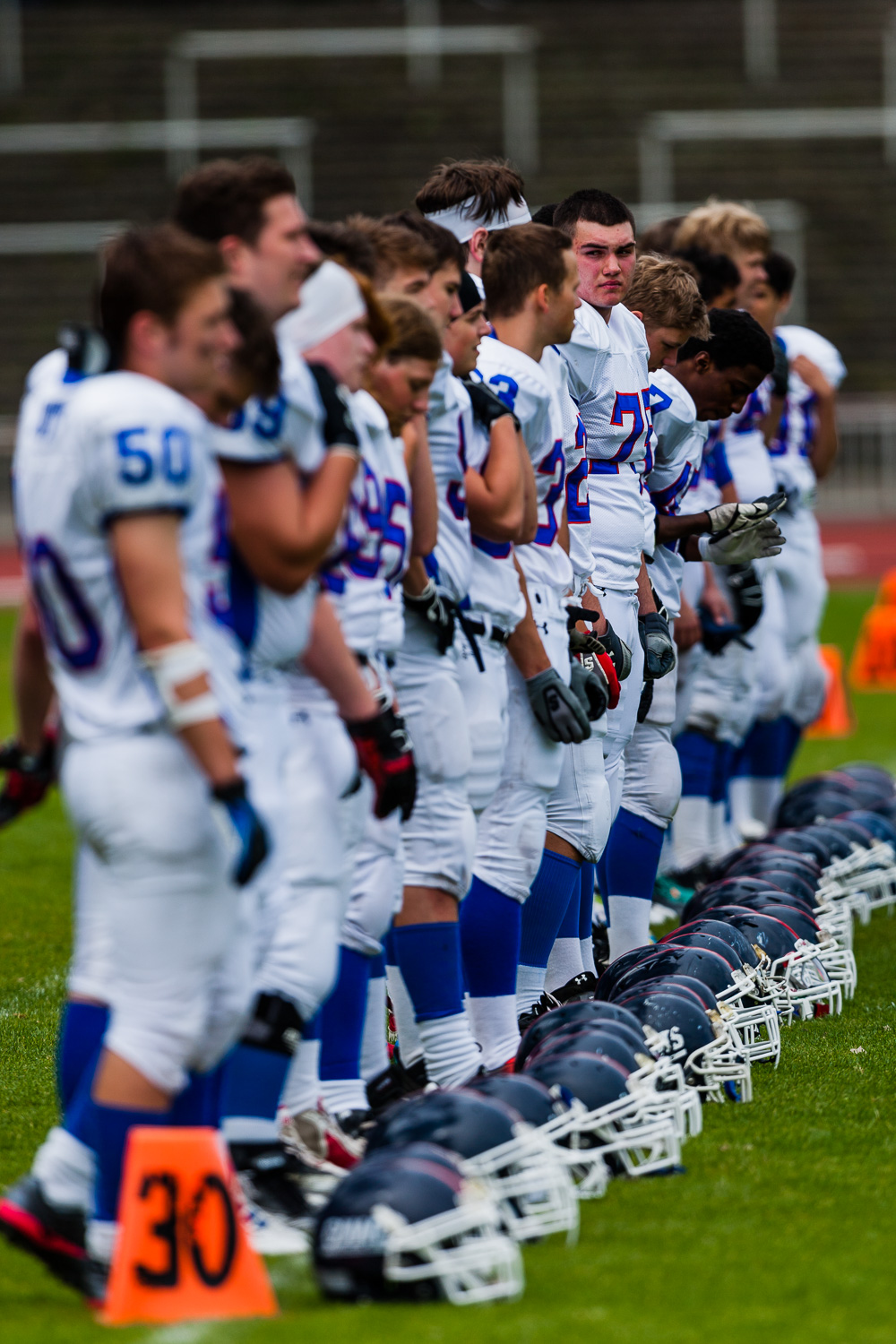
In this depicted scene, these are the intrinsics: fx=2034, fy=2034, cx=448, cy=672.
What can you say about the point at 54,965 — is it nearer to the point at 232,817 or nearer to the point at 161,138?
the point at 232,817

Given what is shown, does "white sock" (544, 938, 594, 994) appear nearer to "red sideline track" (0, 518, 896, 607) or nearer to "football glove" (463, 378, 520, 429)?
"football glove" (463, 378, 520, 429)

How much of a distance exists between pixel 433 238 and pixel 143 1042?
6.76 ft

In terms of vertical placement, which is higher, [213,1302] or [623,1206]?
[213,1302]

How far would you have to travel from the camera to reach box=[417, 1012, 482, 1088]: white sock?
15.2ft

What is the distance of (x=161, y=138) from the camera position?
2389 centimetres

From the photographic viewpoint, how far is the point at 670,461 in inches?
249

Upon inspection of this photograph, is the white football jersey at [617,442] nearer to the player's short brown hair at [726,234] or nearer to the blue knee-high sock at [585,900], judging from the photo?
the blue knee-high sock at [585,900]

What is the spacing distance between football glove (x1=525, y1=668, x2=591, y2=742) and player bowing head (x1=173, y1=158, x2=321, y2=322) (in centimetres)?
168

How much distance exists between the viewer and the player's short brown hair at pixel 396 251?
4.41 m

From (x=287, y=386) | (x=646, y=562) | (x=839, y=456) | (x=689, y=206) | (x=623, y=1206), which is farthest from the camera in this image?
(x=689, y=206)

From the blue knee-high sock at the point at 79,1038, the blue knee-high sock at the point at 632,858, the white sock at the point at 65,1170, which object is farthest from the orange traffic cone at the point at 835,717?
the white sock at the point at 65,1170

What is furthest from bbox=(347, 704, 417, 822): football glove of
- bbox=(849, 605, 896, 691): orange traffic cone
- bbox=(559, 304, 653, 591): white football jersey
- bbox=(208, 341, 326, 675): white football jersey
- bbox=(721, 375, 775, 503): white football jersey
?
bbox=(849, 605, 896, 691): orange traffic cone

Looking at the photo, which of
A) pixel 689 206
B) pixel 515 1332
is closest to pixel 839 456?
pixel 689 206

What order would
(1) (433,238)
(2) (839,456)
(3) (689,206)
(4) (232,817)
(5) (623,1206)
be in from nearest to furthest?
1. (4) (232,817)
2. (5) (623,1206)
3. (1) (433,238)
4. (2) (839,456)
5. (3) (689,206)
